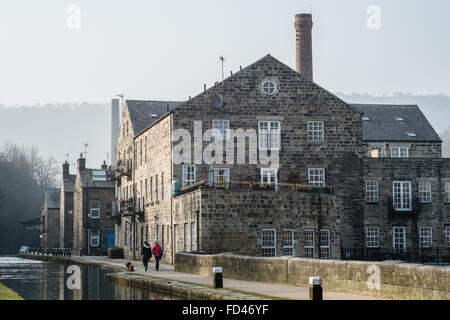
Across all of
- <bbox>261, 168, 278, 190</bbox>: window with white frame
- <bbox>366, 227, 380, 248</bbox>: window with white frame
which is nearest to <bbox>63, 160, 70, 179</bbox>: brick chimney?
<bbox>366, 227, 380, 248</bbox>: window with white frame

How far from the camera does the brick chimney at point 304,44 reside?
57.3m

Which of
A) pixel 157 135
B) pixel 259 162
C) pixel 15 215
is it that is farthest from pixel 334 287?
pixel 15 215

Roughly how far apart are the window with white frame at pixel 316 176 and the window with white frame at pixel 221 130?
16.0 feet

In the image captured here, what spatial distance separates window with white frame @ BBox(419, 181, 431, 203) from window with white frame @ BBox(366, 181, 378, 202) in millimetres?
2796

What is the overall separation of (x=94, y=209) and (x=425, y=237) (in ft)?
95.1

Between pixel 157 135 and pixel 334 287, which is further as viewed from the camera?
pixel 157 135

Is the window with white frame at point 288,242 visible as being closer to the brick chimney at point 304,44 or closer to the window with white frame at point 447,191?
the window with white frame at point 447,191

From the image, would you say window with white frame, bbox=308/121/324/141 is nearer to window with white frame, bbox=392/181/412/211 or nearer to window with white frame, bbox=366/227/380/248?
window with white frame, bbox=392/181/412/211

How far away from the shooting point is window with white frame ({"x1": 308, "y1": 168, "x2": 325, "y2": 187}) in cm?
4191

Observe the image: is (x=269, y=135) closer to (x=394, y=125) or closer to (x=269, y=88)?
(x=269, y=88)

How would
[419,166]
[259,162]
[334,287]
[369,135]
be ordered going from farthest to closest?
[369,135]
[419,166]
[259,162]
[334,287]

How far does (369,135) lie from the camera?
54.8 m
